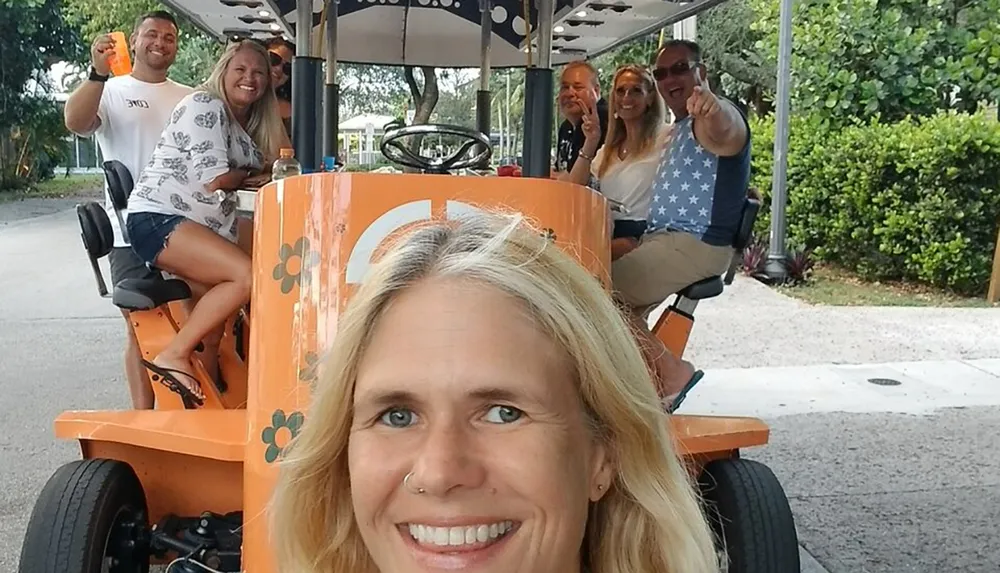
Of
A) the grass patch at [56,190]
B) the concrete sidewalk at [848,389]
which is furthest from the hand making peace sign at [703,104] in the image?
the grass patch at [56,190]

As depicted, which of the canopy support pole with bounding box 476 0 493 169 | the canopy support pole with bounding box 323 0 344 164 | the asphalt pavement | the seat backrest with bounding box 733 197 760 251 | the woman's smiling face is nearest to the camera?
the woman's smiling face

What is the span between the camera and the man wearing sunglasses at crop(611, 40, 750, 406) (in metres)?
4.05

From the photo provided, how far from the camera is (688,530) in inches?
59.2

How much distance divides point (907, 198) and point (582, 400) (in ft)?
35.2

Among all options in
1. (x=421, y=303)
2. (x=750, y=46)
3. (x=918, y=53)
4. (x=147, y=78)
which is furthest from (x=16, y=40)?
(x=421, y=303)

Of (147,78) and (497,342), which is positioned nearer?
(497,342)

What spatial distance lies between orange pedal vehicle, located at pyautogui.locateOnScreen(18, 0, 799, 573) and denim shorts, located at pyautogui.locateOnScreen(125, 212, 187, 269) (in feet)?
1.52

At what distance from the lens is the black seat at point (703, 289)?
4.36 m

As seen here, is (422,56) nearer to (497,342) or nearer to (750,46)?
(497,342)

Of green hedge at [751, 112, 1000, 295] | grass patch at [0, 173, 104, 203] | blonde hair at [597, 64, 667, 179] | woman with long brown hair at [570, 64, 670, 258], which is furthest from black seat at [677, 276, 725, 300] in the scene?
grass patch at [0, 173, 104, 203]

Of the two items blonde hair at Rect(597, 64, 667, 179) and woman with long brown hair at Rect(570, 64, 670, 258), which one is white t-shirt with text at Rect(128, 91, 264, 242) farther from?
blonde hair at Rect(597, 64, 667, 179)

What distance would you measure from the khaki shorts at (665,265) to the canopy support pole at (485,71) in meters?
0.84

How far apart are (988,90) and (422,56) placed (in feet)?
27.9

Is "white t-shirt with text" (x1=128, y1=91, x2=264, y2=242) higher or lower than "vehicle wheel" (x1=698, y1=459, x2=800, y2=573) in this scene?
higher
